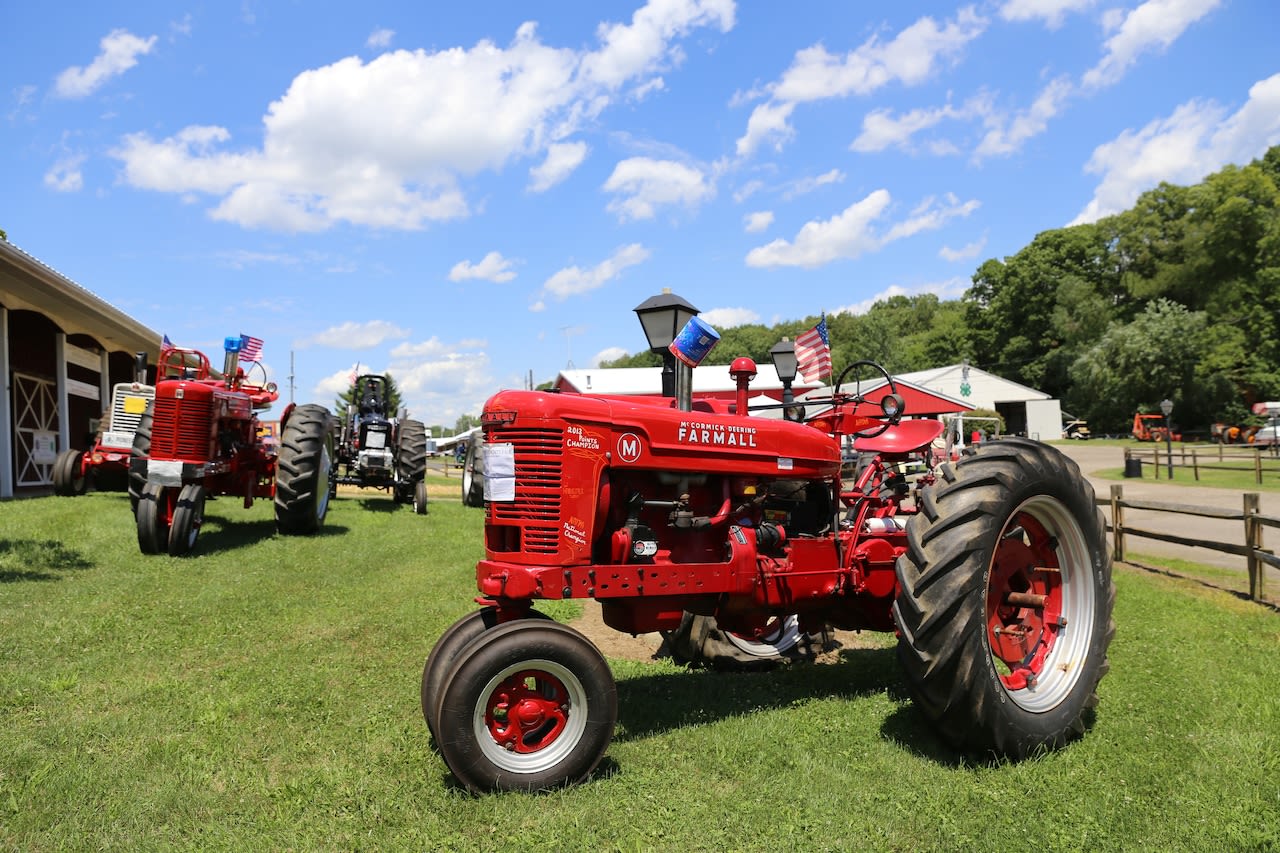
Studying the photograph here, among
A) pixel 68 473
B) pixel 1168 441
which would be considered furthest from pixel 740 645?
pixel 1168 441

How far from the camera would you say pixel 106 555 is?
8492 mm

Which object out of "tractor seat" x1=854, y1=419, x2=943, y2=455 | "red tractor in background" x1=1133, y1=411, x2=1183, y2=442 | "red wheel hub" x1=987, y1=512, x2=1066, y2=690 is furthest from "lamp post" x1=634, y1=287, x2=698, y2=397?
"red tractor in background" x1=1133, y1=411, x2=1183, y2=442

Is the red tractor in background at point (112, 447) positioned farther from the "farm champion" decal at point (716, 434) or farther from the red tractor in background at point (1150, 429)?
the red tractor in background at point (1150, 429)

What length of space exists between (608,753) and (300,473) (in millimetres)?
7640

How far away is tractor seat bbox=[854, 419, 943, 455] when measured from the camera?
17.0 ft

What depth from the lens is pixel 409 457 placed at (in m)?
14.8

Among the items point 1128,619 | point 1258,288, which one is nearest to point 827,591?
point 1128,619

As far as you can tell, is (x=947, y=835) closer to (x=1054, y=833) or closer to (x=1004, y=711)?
(x=1054, y=833)

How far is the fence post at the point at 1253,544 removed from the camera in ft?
24.3

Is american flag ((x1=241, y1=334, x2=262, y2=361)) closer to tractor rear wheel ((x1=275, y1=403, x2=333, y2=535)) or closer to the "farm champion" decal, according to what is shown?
tractor rear wheel ((x1=275, y1=403, x2=333, y2=535))

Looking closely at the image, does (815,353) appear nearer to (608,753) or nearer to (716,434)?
(716,434)

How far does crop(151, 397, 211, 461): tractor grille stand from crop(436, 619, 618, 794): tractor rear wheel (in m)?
7.45

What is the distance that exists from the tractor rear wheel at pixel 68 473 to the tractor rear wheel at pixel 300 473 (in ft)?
22.6

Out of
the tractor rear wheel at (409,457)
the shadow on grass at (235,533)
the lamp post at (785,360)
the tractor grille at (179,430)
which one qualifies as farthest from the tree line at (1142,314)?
the tractor grille at (179,430)
